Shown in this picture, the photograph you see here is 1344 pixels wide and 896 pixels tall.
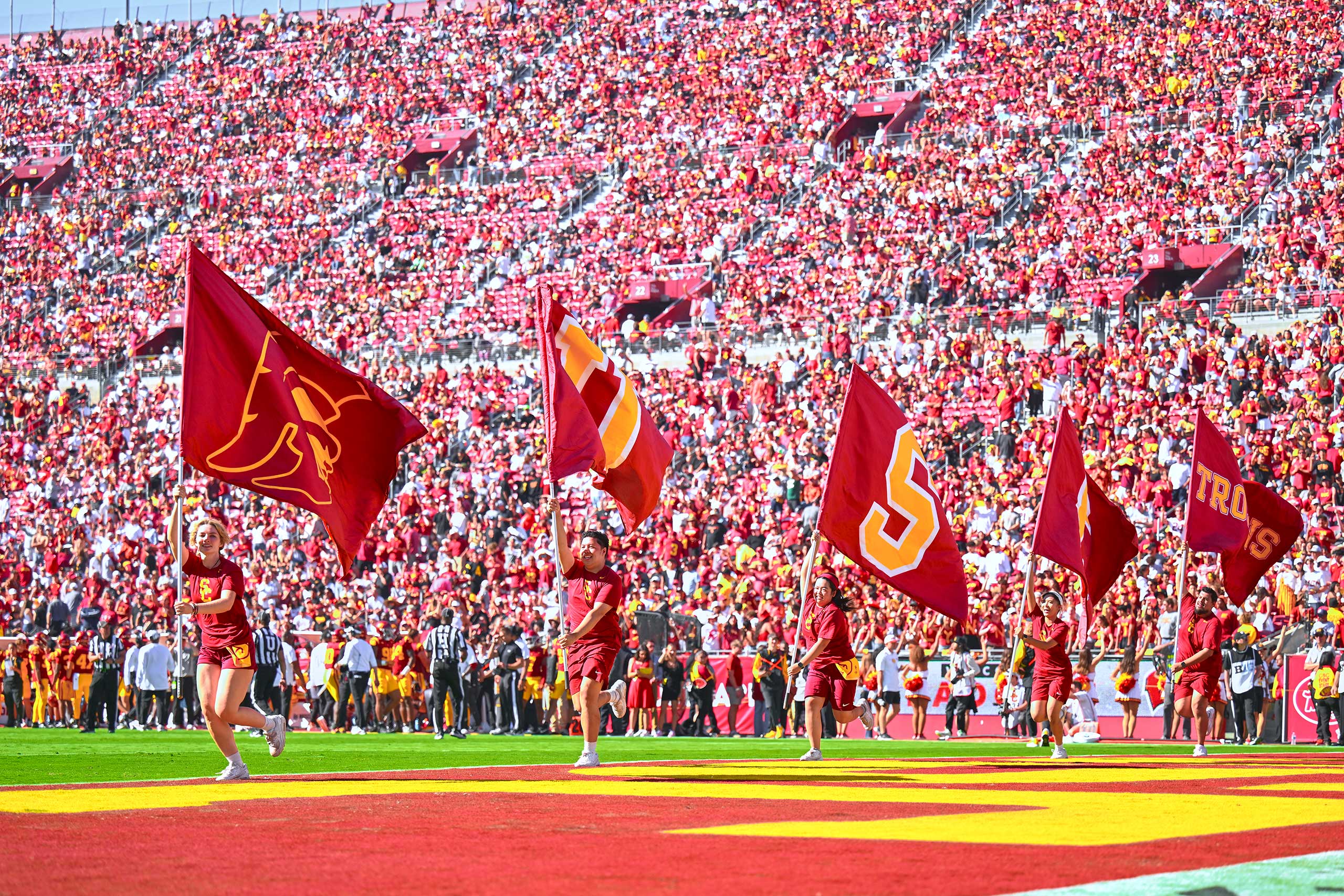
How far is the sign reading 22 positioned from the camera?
15.8m

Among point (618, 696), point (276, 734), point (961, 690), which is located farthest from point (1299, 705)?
point (276, 734)

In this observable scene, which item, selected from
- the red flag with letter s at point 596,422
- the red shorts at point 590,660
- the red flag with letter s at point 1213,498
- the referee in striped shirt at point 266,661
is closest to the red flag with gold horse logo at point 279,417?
the red flag with letter s at point 596,422

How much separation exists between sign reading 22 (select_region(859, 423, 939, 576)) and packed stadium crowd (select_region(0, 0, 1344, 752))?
149 inches

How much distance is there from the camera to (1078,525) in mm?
18438

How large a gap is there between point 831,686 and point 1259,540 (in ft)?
20.7

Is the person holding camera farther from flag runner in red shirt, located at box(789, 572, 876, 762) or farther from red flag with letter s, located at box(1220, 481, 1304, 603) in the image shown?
flag runner in red shirt, located at box(789, 572, 876, 762)

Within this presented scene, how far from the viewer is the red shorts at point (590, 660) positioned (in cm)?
1288

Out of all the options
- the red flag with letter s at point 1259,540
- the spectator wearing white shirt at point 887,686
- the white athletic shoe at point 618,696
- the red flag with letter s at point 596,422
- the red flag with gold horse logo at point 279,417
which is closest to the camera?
the red flag with gold horse logo at point 279,417

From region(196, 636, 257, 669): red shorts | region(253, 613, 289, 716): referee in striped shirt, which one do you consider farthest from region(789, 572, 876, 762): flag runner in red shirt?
region(253, 613, 289, 716): referee in striped shirt

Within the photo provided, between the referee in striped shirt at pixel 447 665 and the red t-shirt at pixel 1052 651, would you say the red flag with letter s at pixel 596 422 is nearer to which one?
the red t-shirt at pixel 1052 651

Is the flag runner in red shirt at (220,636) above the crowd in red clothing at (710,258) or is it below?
below

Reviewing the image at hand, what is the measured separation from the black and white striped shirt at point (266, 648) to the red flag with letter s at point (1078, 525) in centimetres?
947

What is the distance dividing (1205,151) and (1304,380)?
1019cm

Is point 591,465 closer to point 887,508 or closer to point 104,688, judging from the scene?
point 887,508
